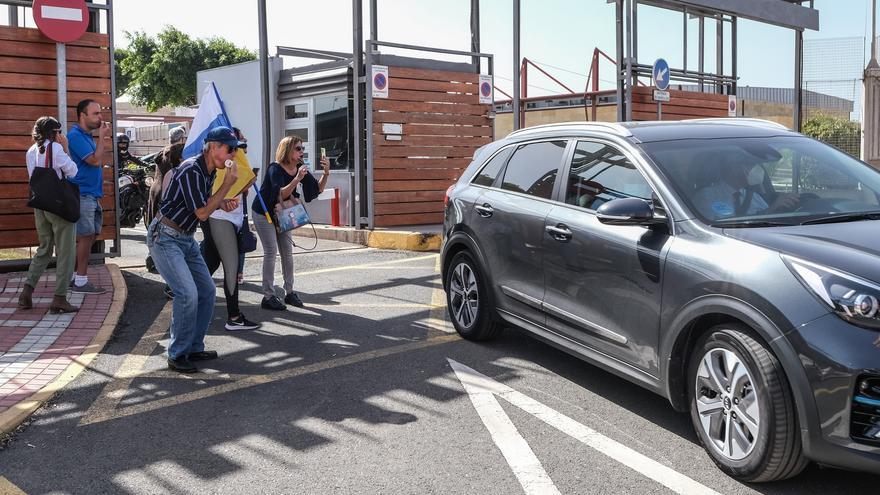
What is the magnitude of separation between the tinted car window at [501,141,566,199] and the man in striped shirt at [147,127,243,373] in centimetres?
194

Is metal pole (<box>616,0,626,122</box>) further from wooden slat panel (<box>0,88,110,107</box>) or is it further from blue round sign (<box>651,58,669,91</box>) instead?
wooden slat panel (<box>0,88,110,107</box>)

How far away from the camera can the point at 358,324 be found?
7.30 m

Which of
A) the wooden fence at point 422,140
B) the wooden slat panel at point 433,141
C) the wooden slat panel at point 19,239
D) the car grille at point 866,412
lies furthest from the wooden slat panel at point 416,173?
the car grille at point 866,412

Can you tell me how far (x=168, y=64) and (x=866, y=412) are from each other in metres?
62.7

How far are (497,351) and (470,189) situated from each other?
1286 mm

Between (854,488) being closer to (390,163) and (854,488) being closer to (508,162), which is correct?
(508,162)

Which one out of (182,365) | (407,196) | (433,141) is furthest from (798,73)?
(182,365)

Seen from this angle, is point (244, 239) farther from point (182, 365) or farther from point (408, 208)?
point (408, 208)

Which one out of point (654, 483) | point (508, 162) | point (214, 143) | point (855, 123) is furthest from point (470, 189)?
point (855, 123)

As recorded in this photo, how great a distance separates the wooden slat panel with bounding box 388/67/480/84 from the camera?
1409 cm

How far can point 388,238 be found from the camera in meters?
13.3

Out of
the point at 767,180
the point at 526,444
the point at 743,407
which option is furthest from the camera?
the point at 767,180

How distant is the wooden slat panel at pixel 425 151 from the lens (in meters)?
14.0

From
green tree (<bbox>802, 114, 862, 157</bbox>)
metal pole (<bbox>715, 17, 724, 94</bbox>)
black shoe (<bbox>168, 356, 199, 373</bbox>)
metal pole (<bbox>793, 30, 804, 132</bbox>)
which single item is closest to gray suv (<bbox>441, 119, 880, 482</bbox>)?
black shoe (<bbox>168, 356, 199, 373</bbox>)
